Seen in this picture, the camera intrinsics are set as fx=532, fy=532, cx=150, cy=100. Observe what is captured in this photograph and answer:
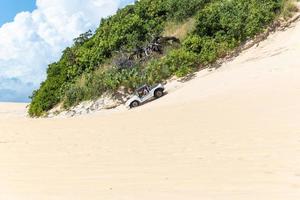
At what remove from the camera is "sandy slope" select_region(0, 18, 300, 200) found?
555 centimetres

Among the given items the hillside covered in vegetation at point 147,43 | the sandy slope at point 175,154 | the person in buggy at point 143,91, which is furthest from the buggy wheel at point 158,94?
the sandy slope at point 175,154

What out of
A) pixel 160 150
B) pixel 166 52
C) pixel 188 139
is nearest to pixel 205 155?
pixel 160 150

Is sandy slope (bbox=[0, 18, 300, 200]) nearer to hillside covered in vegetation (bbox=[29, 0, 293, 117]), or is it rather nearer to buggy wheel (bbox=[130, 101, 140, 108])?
buggy wheel (bbox=[130, 101, 140, 108])

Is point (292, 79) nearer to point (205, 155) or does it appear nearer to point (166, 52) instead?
point (205, 155)

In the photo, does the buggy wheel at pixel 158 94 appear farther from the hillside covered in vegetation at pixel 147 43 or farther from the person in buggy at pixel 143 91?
the hillside covered in vegetation at pixel 147 43

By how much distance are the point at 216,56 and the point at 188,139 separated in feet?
46.9

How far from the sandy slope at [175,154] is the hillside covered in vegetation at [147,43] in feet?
26.2

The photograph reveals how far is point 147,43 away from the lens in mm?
25859

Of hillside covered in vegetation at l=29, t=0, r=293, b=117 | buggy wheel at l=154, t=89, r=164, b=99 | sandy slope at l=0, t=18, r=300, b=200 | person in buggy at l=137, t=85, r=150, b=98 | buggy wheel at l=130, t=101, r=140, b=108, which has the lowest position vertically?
sandy slope at l=0, t=18, r=300, b=200

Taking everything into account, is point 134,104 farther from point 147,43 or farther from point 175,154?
point 175,154

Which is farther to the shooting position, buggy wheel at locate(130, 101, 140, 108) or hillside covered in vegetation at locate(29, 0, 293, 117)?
hillside covered in vegetation at locate(29, 0, 293, 117)

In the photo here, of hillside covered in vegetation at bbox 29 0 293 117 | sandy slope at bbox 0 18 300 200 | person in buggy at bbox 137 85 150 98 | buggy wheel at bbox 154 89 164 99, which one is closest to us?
sandy slope at bbox 0 18 300 200

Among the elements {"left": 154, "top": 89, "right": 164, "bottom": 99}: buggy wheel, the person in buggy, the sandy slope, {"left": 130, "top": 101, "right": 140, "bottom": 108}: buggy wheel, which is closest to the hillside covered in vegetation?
the person in buggy

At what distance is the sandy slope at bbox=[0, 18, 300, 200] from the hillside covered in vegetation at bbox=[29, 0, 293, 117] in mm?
7999
